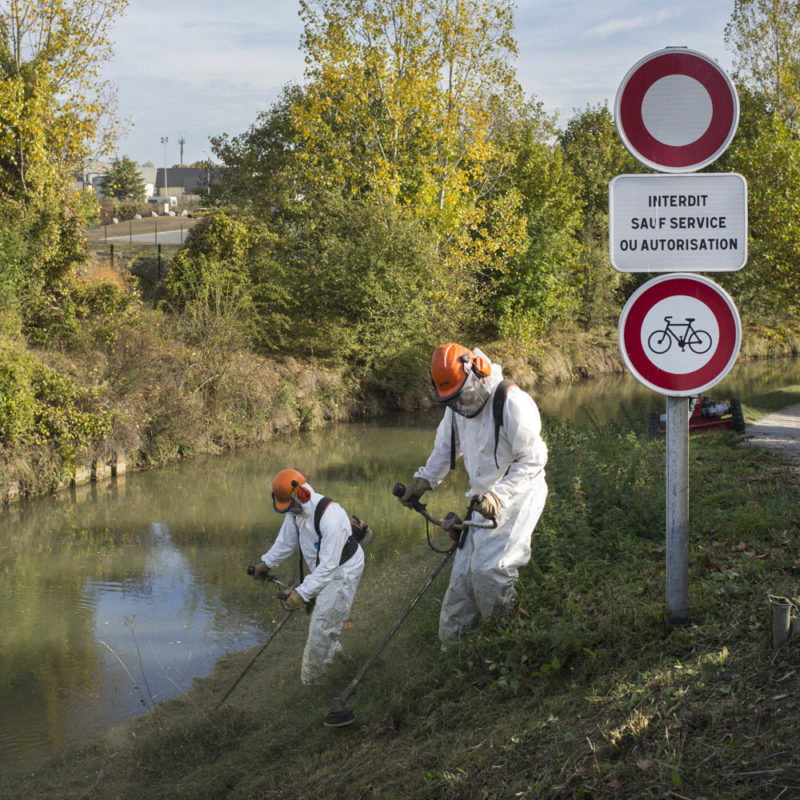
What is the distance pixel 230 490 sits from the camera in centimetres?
1853

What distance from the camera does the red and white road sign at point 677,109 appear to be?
428cm

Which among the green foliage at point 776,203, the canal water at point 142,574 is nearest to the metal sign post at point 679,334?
the canal water at point 142,574

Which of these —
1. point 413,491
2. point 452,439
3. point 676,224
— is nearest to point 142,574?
point 413,491

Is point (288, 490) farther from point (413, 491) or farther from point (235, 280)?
point (235, 280)

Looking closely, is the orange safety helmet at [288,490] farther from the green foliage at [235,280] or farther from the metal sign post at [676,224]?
the green foliage at [235,280]

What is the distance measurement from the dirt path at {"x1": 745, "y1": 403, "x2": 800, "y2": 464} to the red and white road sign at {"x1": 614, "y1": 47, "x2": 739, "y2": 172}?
8368 millimetres

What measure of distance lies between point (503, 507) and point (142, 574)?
8785mm

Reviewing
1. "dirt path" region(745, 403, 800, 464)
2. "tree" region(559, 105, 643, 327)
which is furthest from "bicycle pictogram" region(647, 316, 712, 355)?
"tree" region(559, 105, 643, 327)

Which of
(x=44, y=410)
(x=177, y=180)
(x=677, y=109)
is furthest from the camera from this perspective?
(x=177, y=180)

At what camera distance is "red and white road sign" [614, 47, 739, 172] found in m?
4.28

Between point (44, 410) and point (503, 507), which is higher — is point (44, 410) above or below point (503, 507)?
below

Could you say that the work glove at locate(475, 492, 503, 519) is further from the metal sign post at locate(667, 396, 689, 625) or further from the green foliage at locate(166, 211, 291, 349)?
the green foliage at locate(166, 211, 291, 349)

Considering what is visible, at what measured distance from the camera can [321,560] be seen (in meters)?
7.48

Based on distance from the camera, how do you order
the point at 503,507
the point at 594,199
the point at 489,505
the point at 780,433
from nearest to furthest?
the point at 489,505 → the point at 503,507 → the point at 780,433 → the point at 594,199
